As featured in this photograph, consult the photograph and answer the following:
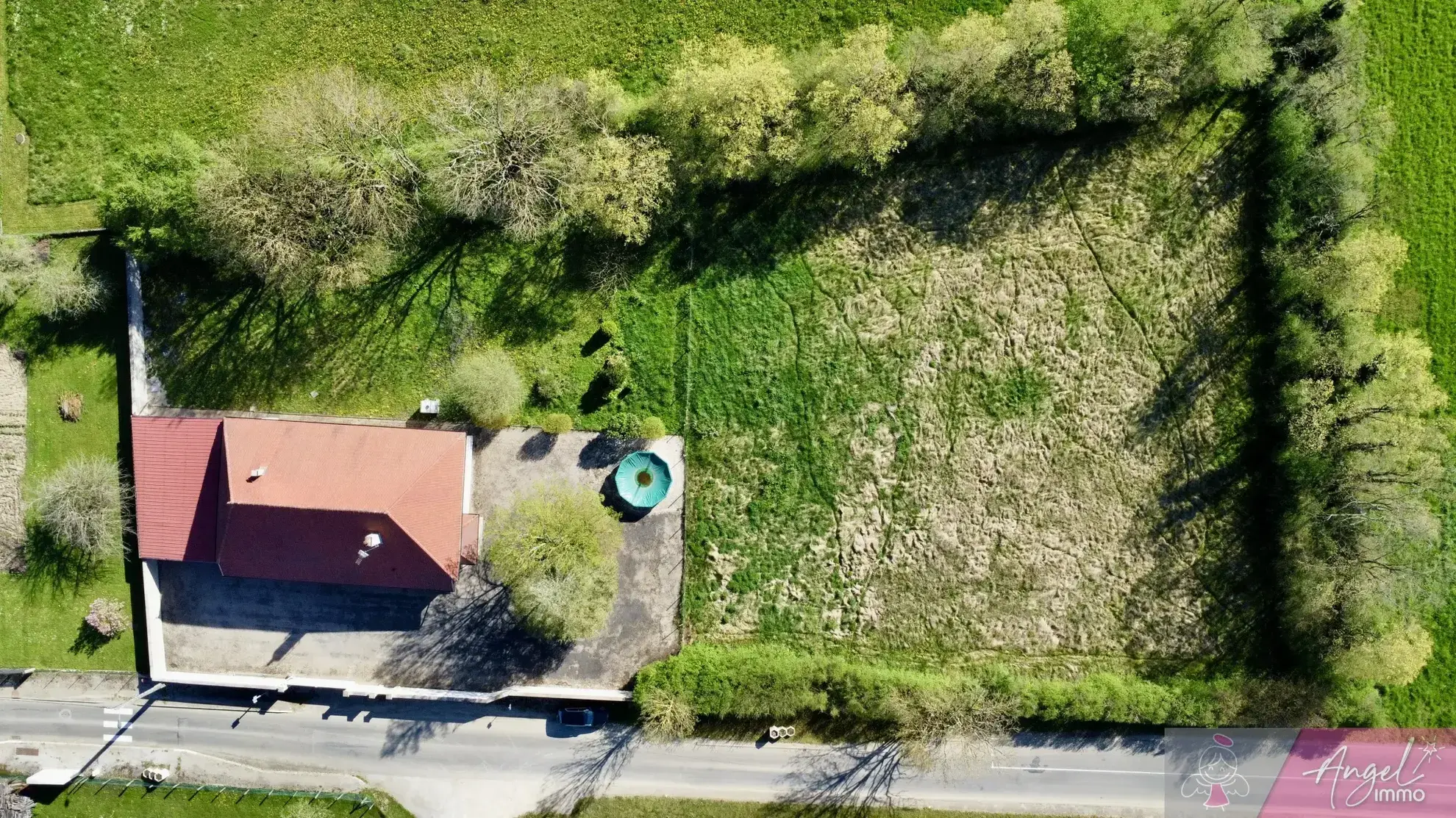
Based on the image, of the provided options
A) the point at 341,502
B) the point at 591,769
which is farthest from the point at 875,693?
the point at 341,502

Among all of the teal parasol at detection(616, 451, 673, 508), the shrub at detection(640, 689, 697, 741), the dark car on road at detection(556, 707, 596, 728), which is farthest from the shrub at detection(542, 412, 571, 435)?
the dark car on road at detection(556, 707, 596, 728)

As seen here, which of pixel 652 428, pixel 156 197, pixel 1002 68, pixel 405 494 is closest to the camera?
pixel 405 494

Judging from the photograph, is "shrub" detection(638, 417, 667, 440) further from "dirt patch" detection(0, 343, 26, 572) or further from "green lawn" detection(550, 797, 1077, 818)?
"dirt patch" detection(0, 343, 26, 572)

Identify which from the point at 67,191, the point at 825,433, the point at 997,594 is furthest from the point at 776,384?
the point at 67,191

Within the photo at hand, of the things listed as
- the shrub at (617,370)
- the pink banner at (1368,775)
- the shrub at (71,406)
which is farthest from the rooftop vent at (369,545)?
the pink banner at (1368,775)

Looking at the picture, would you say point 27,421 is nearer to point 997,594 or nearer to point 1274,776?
point 997,594

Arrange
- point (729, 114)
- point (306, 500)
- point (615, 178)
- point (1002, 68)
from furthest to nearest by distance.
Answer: point (1002, 68) < point (615, 178) < point (729, 114) < point (306, 500)

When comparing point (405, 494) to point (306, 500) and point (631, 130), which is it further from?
point (631, 130)

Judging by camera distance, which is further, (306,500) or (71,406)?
(71,406)
